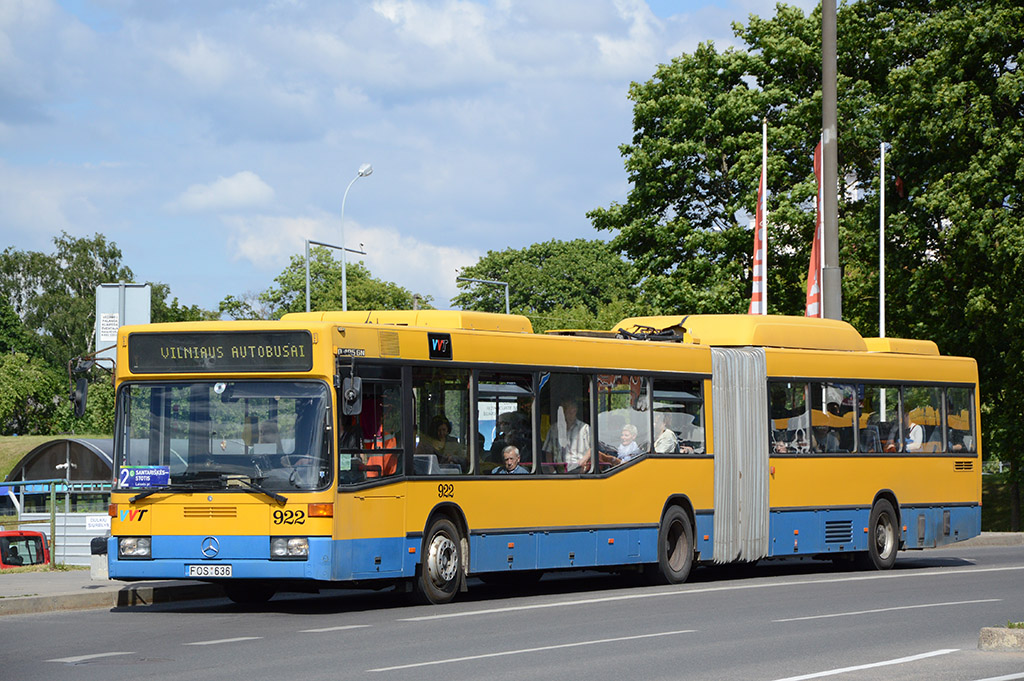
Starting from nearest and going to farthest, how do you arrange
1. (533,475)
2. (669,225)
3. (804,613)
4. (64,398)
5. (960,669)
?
1. (960,669)
2. (804,613)
3. (533,475)
4. (669,225)
5. (64,398)

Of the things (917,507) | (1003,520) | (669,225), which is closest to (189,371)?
(917,507)

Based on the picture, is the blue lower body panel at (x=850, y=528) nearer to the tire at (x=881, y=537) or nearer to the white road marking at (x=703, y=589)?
the tire at (x=881, y=537)

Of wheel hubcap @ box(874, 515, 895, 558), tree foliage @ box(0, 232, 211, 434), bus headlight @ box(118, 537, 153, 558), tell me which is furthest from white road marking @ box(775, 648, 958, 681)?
tree foliage @ box(0, 232, 211, 434)

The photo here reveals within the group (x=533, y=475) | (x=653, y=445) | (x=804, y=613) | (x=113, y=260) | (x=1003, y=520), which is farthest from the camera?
(x=113, y=260)

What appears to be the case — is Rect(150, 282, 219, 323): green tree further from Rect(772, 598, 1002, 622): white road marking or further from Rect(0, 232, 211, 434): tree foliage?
Rect(772, 598, 1002, 622): white road marking

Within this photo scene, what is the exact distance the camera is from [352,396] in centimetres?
1513

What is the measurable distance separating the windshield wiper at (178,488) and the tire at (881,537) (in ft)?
36.8

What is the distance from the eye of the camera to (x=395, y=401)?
1636 cm

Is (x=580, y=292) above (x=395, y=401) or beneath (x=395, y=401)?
above

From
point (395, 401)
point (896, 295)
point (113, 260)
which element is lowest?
point (395, 401)

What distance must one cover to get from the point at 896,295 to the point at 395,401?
94.8 ft

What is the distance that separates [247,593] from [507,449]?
3.28 metres

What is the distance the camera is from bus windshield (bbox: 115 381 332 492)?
1541 centimetres

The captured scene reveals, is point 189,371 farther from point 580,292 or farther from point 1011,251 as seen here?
point 580,292
